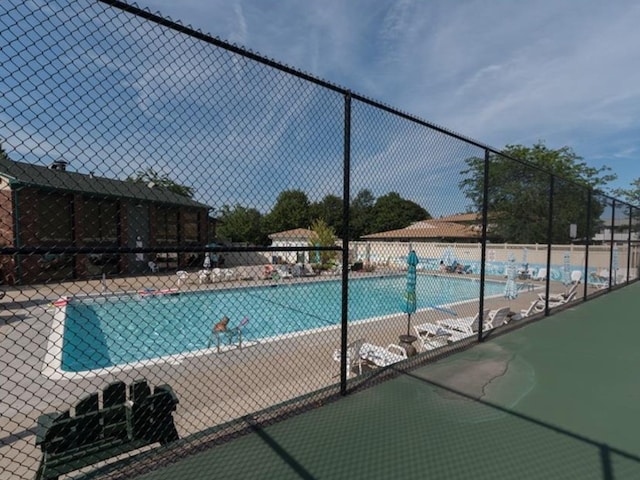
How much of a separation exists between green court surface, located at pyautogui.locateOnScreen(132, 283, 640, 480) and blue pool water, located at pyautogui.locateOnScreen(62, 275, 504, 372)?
537 cm

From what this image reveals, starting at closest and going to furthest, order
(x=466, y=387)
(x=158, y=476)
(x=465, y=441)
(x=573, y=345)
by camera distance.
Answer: (x=158, y=476) < (x=465, y=441) < (x=466, y=387) < (x=573, y=345)

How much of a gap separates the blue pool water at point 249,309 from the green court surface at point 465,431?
5.37 metres

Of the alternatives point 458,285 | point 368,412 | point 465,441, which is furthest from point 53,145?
point 458,285

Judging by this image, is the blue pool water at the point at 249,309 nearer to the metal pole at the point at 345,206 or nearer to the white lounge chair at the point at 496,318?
the white lounge chair at the point at 496,318

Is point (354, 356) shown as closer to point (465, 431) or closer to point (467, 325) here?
point (465, 431)

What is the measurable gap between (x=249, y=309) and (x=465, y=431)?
9.66 meters

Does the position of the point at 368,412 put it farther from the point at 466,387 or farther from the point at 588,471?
the point at 588,471

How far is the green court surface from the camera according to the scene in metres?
2.10

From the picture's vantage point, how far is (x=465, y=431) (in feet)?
8.29

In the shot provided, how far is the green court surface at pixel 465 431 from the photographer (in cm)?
210

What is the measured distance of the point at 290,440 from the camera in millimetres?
2414

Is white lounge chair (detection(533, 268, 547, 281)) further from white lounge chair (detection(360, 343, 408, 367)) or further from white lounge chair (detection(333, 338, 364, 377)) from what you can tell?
white lounge chair (detection(333, 338, 364, 377))

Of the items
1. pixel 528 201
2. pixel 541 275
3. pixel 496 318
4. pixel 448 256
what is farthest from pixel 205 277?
pixel 528 201

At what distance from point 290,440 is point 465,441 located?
4.00ft
